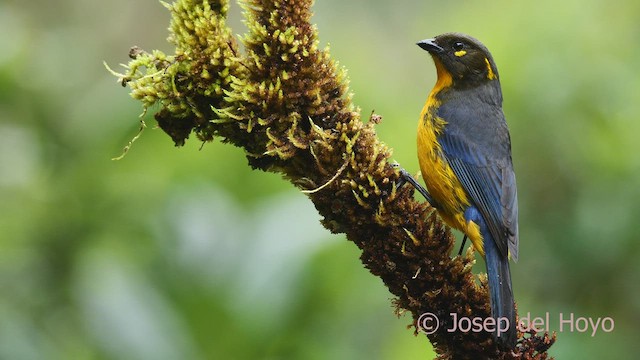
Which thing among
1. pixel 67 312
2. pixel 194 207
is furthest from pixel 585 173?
pixel 67 312

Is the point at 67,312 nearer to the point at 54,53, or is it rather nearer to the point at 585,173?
the point at 54,53

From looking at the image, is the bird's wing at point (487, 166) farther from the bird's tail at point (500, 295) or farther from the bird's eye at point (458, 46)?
the bird's eye at point (458, 46)

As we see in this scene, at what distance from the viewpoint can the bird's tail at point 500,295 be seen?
122 inches

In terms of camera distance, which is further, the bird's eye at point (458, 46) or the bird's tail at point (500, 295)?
the bird's eye at point (458, 46)

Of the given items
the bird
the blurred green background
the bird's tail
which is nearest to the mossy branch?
the bird's tail

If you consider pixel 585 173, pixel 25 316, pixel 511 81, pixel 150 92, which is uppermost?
pixel 511 81

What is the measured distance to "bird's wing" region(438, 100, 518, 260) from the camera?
4.00 m

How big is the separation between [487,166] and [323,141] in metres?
1.36

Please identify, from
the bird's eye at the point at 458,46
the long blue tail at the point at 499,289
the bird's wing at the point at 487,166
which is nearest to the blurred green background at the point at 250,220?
the bird's wing at the point at 487,166

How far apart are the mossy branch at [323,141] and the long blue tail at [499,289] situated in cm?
5

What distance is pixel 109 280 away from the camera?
14.8 feet

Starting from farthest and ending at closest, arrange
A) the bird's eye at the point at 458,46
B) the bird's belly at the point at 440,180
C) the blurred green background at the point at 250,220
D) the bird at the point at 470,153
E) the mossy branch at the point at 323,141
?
the bird's eye at the point at 458,46, the blurred green background at the point at 250,220, the bird's belly at the point at 440,180, the bird at the point at 470,153, the mossy branch at the point at 323,141

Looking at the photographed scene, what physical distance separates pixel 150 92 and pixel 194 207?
1380 millimetres

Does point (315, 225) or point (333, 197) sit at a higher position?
point (315, 225)
